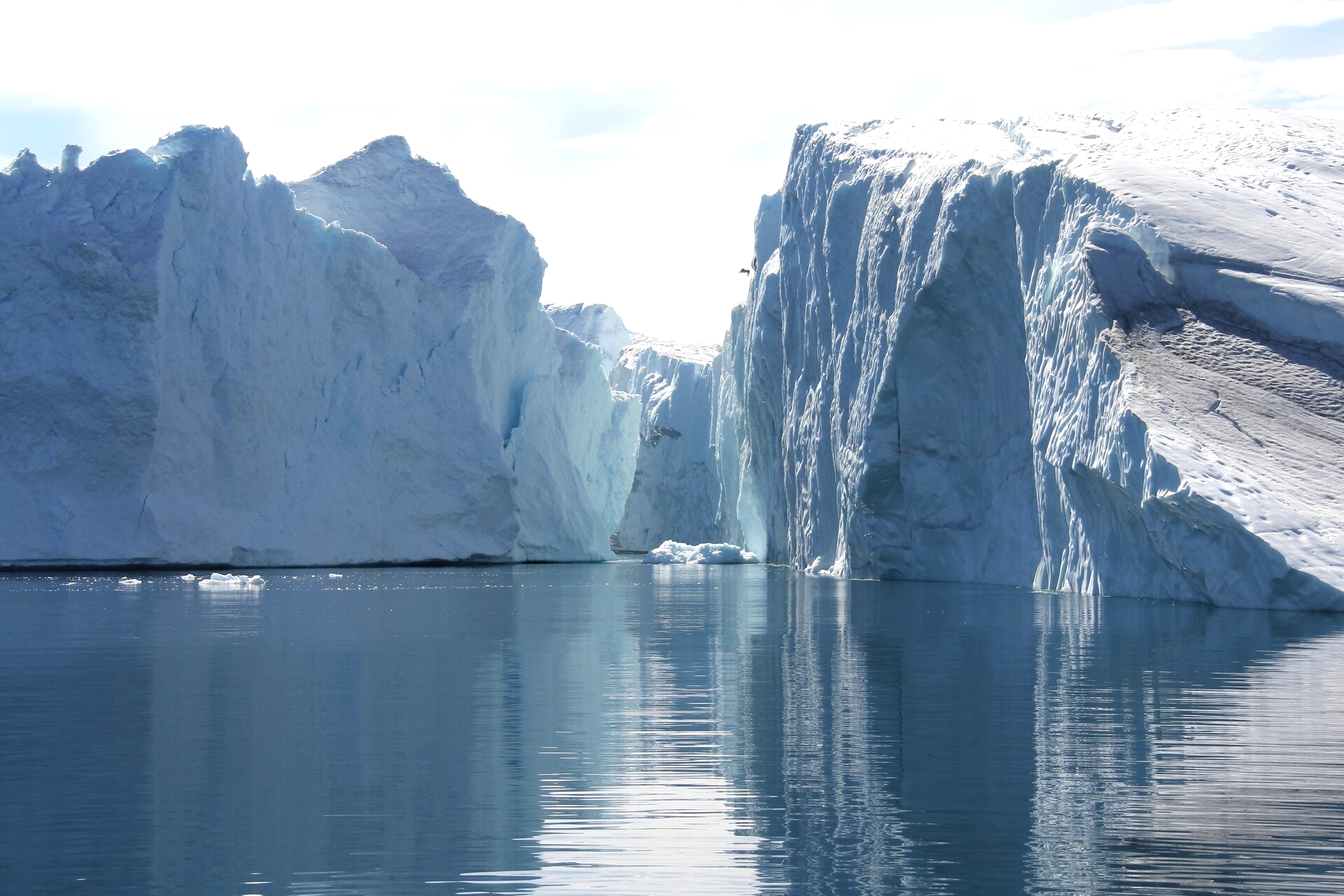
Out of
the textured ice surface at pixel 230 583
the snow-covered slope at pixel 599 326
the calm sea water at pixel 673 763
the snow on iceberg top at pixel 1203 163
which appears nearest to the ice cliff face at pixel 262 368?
the textured ice surface at pixel 230 583

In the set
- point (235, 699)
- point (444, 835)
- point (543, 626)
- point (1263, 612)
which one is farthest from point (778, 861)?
point (1263, 612)

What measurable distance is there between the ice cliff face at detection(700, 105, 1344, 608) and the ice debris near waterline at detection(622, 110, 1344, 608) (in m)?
0.04

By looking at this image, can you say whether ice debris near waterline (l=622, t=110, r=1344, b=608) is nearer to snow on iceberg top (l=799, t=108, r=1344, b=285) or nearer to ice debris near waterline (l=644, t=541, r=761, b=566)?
snow on iceberg top (l=799, t=108, r=1344, b=285)

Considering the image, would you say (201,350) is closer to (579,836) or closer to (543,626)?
(543,626)

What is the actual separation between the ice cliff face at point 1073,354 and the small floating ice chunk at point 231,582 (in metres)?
10.4

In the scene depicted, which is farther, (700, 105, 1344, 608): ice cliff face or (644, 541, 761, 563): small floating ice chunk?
(644, 541, 761, 563): small floating ice chunk

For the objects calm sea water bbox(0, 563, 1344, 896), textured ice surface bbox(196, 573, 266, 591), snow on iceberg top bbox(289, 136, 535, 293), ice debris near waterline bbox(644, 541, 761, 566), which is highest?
snow on iceberg top bbox(289, 136, 535, 293)

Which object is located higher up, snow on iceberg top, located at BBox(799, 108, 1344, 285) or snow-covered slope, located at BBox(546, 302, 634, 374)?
snow-covered slope, located at BBox(546, 302, 634, 374)

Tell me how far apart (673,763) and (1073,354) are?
1338cm

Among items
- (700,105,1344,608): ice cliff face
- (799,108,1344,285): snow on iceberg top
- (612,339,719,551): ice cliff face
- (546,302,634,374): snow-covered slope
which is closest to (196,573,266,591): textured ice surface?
(700,105,1344,608): ice cliff face

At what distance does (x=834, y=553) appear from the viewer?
2852cm

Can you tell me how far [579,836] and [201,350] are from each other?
23.8 m

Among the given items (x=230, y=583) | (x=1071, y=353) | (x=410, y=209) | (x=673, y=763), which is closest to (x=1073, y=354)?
(x=1071, y=353)

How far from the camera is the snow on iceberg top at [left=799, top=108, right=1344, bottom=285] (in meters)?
17.2
